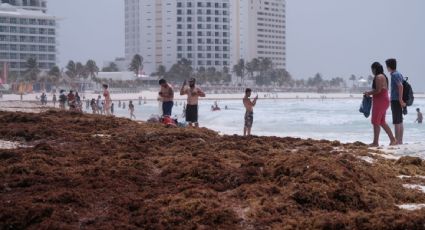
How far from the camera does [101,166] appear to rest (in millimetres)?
7781

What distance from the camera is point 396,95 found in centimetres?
1152

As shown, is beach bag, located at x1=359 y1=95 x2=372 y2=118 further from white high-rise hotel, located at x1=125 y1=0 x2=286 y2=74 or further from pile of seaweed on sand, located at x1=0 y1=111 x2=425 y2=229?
white high-rise hotel, located at x1=125 y1=0 x2=286 y2=74

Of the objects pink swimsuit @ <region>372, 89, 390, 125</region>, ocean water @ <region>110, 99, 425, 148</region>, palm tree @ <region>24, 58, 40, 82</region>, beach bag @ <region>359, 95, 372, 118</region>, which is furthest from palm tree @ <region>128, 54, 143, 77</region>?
pink swimsuit @ <region>372, 89, 390, 125</region>

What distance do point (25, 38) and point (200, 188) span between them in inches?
5305

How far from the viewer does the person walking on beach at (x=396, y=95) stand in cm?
1146

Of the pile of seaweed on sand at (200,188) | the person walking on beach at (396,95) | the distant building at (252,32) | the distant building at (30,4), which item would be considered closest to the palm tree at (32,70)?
the distant building at (30,4)

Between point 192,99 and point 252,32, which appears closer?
point 192,99

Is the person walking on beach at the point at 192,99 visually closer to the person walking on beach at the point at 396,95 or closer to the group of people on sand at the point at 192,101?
the group of people on sand at the point at 192,101

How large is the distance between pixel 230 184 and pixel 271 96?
132207 millimetres

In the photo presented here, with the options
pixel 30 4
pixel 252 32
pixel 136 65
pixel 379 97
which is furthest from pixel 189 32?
pixel 379 97

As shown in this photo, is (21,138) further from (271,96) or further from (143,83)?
(143,83)

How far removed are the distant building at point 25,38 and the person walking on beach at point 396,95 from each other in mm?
127730

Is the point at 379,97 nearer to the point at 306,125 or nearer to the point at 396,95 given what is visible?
the point at 396,95

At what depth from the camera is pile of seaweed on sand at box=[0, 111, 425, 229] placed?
18.7 feet
